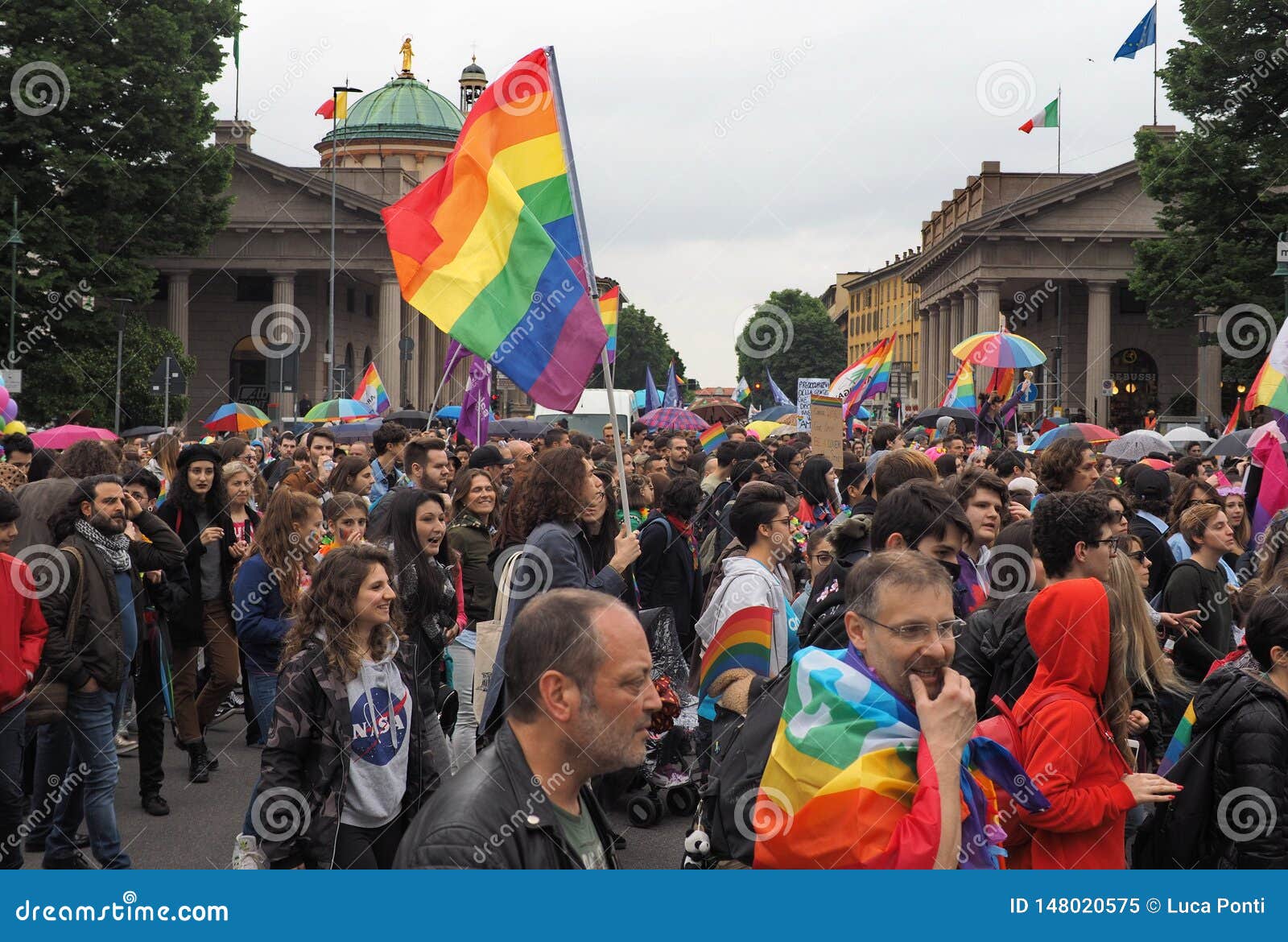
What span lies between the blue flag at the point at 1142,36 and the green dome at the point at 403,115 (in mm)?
52222

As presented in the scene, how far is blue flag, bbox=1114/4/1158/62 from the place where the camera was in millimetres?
34844

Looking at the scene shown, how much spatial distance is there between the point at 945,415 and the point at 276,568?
55.1 feet

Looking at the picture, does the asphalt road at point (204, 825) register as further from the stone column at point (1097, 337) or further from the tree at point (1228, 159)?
the stone column at point (1097, 337)

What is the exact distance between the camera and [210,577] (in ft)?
28.8

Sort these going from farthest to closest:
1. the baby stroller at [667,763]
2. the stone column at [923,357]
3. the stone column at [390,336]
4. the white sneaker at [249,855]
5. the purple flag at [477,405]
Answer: the stone column at [923,357] → the stone column at [390,336] → the purple flag at [477,405] → the baby stroller at [667,763] → the white sneaker at [249,855]

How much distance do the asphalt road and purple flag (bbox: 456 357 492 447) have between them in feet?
17.9

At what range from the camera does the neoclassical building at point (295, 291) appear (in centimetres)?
5750

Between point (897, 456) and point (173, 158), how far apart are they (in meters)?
32.3

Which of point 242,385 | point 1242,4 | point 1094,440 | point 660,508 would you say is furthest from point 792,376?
point 660,508

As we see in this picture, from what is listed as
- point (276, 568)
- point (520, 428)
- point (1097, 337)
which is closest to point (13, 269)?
point (520, 428)

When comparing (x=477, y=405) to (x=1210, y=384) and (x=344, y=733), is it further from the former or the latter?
(x=1210, y=384)

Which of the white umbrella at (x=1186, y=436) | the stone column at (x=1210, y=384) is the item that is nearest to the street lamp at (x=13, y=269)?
the white umbrella at (x=1186, y=436)

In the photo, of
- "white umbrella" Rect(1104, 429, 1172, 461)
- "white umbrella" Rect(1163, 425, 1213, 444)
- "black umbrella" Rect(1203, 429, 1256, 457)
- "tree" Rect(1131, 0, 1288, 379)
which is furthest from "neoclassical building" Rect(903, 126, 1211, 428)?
"black umbrella" Rect(1203, 429, 1256, 457)
